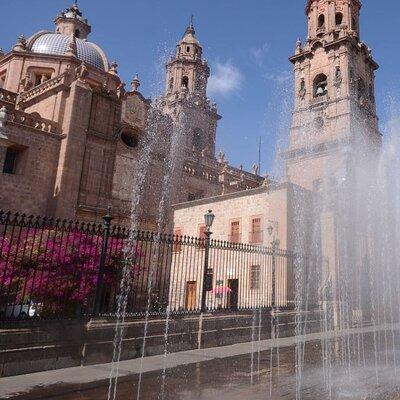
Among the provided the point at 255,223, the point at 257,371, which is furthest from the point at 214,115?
the point at 257,371

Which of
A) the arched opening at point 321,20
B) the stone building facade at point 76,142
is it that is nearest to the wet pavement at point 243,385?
the stone building facade at point 76,142

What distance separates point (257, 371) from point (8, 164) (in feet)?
60.8

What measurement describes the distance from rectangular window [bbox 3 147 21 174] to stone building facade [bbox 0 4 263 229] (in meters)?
0.06

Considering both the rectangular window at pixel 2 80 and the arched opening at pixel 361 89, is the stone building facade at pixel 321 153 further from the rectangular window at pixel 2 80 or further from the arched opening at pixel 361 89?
the rectangular window at pixel 2 80

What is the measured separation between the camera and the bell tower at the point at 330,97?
32.7 meters

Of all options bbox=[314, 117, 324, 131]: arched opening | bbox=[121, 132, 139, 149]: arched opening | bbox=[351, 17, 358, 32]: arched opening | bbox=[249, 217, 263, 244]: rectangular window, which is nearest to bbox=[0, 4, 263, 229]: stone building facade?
bbox=[121, 132, 139, 149]: arched opening

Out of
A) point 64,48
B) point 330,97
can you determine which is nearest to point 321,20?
point 330,97

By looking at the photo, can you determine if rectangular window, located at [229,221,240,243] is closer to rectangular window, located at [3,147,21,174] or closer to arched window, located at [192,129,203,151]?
rectangular window, located at [3,147,21,174]

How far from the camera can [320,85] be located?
36781mm

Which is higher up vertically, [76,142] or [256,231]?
[76,142]

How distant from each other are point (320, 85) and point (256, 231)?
20352 millimetres

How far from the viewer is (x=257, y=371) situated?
7.87 m

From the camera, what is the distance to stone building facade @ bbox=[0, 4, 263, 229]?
21297 mm

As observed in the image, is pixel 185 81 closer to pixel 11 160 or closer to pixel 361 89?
pixel 361 89
